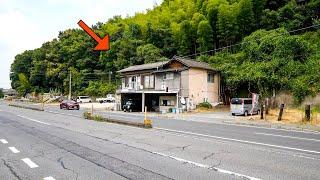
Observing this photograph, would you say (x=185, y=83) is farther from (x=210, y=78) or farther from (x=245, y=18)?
(x=245, y=18)

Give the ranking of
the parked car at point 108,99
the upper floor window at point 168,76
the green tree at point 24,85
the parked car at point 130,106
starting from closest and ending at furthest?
1. the upper floor window at point 168,76
2. the parked car at point 130,106
3. the parked car at point 108,99
4. the green tree at point 24,85

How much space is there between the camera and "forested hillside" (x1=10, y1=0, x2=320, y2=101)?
3956 cm

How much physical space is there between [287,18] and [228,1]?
27.8 ft

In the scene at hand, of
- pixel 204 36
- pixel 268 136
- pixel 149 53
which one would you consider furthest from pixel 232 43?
pixel 268 136

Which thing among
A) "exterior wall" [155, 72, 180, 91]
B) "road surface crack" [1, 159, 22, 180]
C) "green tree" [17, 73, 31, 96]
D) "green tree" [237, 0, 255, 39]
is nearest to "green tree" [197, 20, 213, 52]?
"green tree" [237, 0, 255, 39]

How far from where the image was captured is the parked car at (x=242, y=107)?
111ft

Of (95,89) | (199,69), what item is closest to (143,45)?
(95,89)

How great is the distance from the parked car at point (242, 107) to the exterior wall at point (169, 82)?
10.4 m

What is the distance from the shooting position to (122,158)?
9570 millimetres

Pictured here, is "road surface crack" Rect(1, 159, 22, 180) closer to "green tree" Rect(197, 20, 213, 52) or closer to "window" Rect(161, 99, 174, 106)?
"window" Rect(161, 99, 174, 106)

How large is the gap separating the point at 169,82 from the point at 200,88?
13.4ft

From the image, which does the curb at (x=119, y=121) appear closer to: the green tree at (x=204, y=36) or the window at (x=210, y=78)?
the window at (x=210, y=78)

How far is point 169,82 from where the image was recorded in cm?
4528

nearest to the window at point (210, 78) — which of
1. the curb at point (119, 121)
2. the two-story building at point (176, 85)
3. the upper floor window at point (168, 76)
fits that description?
the two-story building at point (176, 85)
